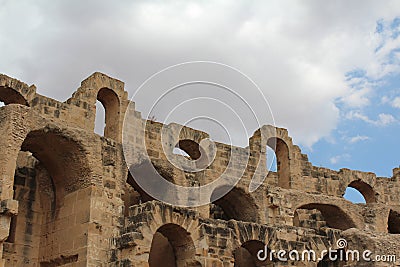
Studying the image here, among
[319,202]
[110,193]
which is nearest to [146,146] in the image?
[110,193]

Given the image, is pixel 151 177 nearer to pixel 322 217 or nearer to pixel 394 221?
pixel 322 217

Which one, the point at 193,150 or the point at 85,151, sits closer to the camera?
the point at 85,151

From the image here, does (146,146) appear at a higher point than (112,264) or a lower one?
higher

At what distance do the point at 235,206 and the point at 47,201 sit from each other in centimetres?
741

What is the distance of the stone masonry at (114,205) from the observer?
1459cm

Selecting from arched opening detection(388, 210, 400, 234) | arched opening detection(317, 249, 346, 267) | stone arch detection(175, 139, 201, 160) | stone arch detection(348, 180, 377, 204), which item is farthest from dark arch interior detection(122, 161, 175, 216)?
stone arch detection(348, 180, 377, 204)

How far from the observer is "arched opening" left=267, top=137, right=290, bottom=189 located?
2481cm

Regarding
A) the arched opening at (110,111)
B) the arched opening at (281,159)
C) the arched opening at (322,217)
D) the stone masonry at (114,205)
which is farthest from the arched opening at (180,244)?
the arched opening at (281,159)

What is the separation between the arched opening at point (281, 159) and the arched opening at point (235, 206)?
3.47 m

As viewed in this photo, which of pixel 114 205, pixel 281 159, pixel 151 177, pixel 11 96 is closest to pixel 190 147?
pixel 151 177

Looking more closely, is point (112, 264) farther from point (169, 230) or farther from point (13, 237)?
point (13, 237)

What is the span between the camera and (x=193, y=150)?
2242 centimetres

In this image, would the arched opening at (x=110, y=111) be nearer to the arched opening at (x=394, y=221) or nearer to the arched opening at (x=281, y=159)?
the arched opening at (x=281, y=159)

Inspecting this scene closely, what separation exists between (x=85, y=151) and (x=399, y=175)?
16887 millimetres
